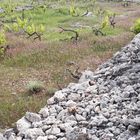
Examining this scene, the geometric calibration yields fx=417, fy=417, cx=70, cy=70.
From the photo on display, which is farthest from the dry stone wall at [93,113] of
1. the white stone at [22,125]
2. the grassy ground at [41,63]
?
the grassy ground at [41,63]

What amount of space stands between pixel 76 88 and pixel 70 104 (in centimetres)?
238

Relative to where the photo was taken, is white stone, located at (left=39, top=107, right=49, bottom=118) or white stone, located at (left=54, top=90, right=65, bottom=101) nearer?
white stone, located at (left=39, top=107, right=49, bottom=118)

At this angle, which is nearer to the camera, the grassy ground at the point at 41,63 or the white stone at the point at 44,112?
the white stone at the point at 44,112

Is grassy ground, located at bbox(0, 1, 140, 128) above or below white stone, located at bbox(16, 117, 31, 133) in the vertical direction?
below

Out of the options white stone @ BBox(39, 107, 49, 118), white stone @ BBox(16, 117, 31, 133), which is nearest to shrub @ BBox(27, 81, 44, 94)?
white stone @ BBox(39, 107, 49, 118)

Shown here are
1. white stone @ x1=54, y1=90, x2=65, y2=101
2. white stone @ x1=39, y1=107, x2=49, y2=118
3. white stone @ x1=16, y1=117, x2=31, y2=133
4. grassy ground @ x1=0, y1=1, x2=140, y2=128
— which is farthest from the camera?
grassy ground @ x1=0, y1=1, x2=140, y2=128

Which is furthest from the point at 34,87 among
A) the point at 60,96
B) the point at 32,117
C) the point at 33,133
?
the point at 33,133

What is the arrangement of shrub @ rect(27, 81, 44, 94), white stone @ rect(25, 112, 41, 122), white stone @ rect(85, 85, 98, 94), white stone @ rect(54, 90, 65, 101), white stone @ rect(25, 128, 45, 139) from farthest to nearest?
shrub @ rect(27, 81, 44, 94)
white stone @ rect(85, 85, 98, 94)
white stone @ rect(54, 90, 65, 101)
white stone @ rect(25, 112, 41, 122)
white stone @ rect(25, 128, 45, 139)

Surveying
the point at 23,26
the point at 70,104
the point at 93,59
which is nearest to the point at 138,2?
the point at 23,26

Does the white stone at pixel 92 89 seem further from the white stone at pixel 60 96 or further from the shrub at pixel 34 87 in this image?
the shrub at pixel 34 87

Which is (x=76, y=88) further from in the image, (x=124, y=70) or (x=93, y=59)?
(x=93, y=59)

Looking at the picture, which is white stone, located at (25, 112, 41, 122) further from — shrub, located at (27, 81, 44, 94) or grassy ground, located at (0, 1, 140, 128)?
shrub, located at (27, 81, 44, 94)

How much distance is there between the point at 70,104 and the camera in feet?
56.3

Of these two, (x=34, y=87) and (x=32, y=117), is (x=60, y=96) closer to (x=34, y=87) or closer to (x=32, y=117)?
(x=32, y=117)
